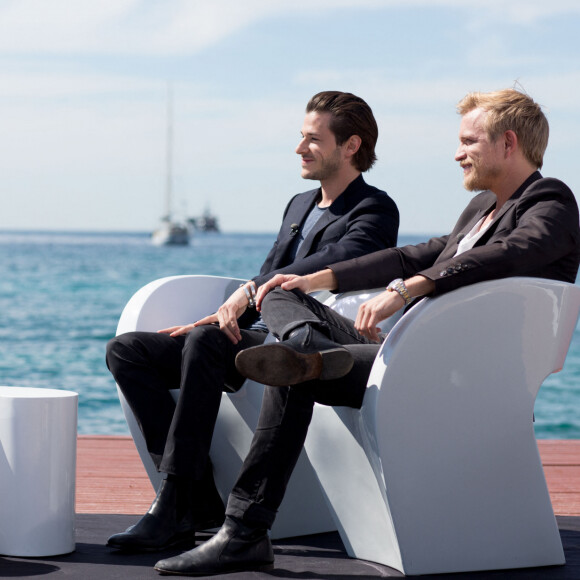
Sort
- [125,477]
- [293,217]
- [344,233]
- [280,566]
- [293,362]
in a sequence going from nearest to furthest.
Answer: [293,362] < [280,566] < [344,233] < [293,217] < [125,477]

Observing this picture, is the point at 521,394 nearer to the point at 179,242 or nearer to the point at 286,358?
the point at 286,358

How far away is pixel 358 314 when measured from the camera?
6.68ft

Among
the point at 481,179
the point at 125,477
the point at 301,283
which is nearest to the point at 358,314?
the point at 301,283

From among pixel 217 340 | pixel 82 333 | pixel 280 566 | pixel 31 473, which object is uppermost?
pixel 217 340

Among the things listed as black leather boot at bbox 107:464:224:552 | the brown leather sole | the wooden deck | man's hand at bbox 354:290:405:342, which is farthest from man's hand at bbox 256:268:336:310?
the wooden deck

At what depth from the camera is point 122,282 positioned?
27766 mm

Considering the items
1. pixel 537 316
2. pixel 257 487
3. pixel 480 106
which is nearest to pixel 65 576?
pixel 257 487

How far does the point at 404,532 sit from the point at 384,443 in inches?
7.7

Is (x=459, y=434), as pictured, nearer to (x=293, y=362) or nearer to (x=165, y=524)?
(x=293, y=362)

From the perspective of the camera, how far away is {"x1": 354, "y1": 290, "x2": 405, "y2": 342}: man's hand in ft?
6.57

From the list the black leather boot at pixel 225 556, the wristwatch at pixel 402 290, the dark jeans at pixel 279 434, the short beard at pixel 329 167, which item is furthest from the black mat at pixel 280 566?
the short beard at pixel 329 167

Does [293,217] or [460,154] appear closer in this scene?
[460,154]

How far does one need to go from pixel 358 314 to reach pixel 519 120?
60 cm

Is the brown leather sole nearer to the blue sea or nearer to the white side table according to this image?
the white side table
